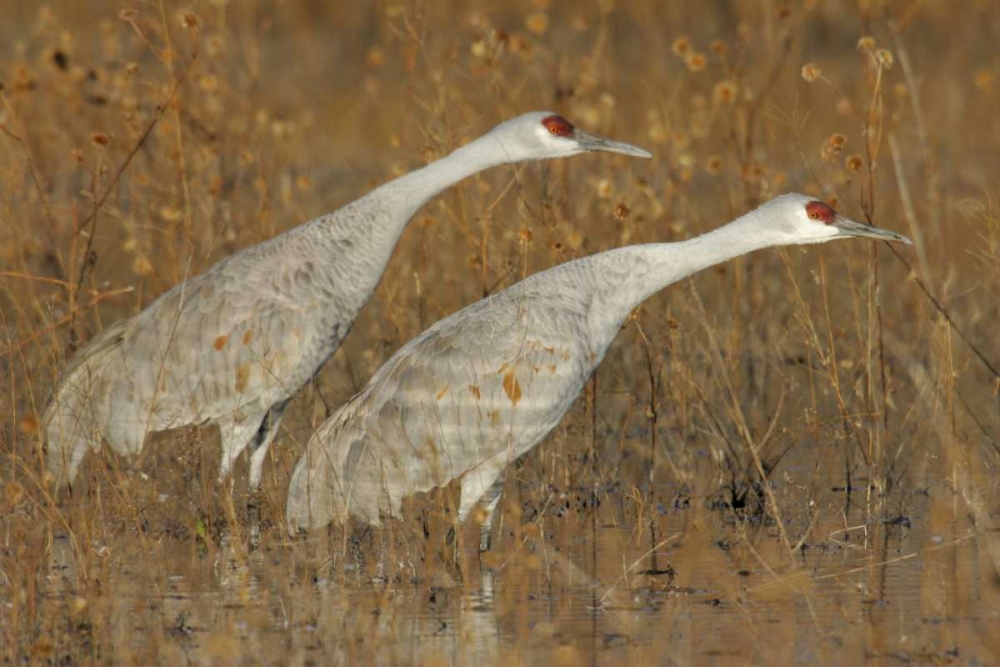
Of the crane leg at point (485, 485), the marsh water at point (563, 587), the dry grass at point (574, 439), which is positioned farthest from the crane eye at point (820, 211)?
the crane leg at point (485, 485)

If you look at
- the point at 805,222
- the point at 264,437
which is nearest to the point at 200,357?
the point at 264,437

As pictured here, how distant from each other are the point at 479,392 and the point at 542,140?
4.21 feet

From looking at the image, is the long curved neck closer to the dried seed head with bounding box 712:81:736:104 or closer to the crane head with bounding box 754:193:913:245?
the crane head with bounding box 754:193:913:245

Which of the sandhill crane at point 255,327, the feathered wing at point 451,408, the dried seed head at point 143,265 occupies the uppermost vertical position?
the dried seed head at point 143,265

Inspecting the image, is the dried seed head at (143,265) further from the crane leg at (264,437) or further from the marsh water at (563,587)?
the marsh water at (563,587)

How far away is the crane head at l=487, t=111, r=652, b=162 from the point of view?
6848 mm

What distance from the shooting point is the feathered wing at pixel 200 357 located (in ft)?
21.6

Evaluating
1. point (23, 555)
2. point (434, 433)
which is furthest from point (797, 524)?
point (23, 555)

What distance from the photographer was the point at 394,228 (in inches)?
267

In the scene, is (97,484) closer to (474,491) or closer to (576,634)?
(474,491)

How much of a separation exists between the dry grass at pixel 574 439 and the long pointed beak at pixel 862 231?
0.13 meters

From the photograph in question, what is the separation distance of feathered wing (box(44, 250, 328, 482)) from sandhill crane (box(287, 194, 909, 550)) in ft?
1.82

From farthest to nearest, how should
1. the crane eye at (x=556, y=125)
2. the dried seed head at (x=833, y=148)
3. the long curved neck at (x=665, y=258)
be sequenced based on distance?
the crane eye at (x=556, y=125) → the dried seed head at (x=833, y=148) → the long curved neck at (x=665, y=258)

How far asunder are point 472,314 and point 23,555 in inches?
68.7
